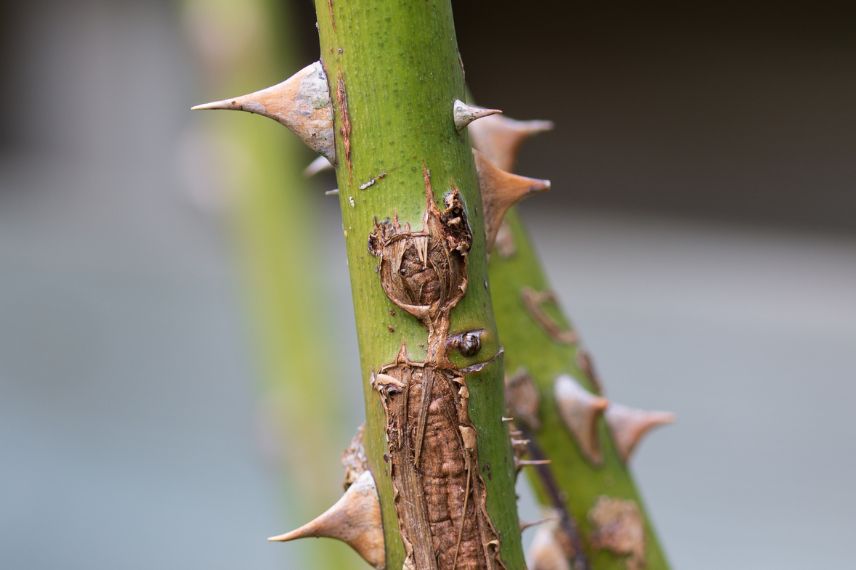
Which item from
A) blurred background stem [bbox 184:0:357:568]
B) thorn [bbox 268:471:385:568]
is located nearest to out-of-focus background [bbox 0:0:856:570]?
blurred background stem [bbox 184:0:357:568]

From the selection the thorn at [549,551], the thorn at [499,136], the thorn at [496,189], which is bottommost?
the thorn at [549,551]

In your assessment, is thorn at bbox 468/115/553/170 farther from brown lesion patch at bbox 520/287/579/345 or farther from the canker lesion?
the canker lesion

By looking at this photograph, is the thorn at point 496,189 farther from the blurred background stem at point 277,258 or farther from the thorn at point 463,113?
the blurred background stem at point 277,258

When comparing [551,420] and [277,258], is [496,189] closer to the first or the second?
[551,420]

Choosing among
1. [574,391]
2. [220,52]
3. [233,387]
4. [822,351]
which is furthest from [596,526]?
[233,387]

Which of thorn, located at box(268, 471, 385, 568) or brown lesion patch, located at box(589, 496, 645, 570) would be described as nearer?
thorn, located at box(268, 471, 385, 568)

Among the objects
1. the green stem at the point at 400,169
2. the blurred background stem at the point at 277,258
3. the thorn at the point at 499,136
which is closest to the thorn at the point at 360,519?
the green stem at the point at 400,169

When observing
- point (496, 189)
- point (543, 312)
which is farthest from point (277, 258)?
point (496, 189)
